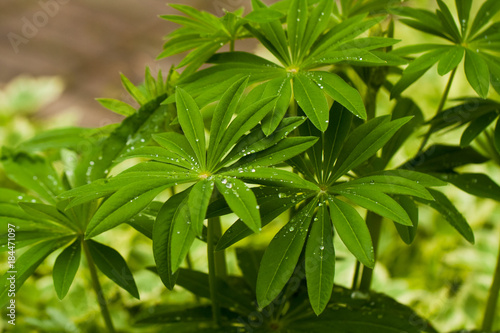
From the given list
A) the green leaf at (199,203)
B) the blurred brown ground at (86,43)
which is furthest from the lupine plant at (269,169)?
the blurred brown ground at (86,43)

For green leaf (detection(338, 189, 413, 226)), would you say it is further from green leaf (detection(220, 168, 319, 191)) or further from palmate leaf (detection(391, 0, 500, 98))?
palmate leaf (detection(391, 0, 500, 98))

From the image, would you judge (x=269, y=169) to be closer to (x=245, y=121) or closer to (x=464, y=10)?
(x=245, y=121)

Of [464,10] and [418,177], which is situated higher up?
[464,10]

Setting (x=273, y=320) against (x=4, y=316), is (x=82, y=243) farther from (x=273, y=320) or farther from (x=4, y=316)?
(x=4, y=316)

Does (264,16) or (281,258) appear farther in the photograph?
(264,16)

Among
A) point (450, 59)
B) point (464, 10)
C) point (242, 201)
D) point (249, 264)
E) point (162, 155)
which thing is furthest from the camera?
point (249, 264)

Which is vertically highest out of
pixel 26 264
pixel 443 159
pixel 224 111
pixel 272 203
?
pixel 443 159

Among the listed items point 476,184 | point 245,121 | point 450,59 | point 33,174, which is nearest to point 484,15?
point 450,59
